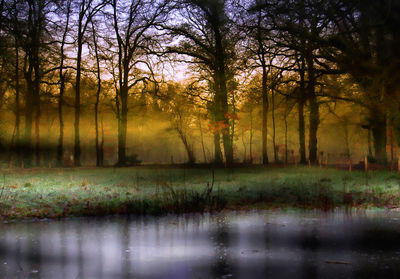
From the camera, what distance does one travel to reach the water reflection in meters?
7.21

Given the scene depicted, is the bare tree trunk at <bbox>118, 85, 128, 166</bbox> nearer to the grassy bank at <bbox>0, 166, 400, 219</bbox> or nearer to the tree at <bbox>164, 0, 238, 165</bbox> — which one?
the tree at <bbox>164, 0, 238, 165</bbox>

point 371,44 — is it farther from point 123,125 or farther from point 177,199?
point 123,125

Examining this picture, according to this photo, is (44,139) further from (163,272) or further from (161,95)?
(163,272)

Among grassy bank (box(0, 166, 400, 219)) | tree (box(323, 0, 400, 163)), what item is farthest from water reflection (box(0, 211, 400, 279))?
tree (box(323, 0, 400, 163))

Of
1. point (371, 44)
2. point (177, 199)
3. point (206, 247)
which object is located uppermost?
point (371, 44)

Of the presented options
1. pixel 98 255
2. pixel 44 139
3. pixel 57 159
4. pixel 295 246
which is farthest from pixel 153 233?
pixel 44 139

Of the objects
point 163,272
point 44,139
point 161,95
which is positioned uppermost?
point 161,95

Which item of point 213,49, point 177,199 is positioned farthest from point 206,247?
point 213,49

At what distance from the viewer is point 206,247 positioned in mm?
9000

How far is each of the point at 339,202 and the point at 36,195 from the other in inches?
392

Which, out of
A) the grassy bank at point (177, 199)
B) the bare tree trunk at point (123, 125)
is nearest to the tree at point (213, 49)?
the bare tree trunk at point (123, 125)

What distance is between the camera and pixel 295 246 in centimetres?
895

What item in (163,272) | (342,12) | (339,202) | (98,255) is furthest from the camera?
(342,12)

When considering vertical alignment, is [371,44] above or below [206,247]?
above
